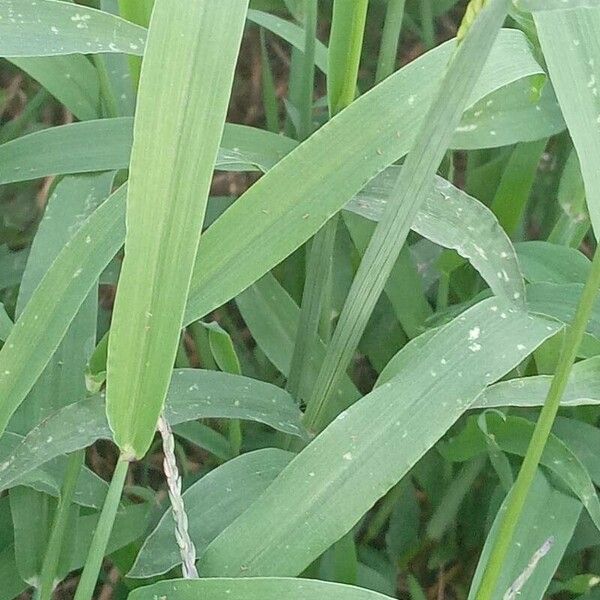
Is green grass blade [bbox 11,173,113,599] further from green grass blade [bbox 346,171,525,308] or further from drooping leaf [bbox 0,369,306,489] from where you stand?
green grass blade [bbox 346,171,525,308]

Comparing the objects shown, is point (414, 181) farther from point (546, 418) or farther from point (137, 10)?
point (137, 10)

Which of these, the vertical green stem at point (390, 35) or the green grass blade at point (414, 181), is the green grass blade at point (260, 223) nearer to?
the green grass blade at point (414, 181)

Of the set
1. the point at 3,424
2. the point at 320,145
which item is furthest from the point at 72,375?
the point at 320,145

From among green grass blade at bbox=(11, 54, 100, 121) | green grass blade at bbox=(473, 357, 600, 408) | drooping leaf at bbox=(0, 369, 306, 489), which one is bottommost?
drooping leaf at bbox=(0, 369, 306, 489)

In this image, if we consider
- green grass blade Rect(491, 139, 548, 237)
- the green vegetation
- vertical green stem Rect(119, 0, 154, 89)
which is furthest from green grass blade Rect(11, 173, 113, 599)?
green grass blade Rect(491, 139, 548, 237)

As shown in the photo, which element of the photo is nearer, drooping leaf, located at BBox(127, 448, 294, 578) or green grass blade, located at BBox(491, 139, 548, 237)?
drooping leaf, located at BBox(127, 448, 294, 578)

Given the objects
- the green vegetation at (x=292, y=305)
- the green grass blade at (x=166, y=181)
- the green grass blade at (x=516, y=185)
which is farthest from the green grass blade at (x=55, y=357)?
the green grass blade at (x=516, y=185)

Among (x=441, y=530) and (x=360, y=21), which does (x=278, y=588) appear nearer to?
(x=360, y=21)
